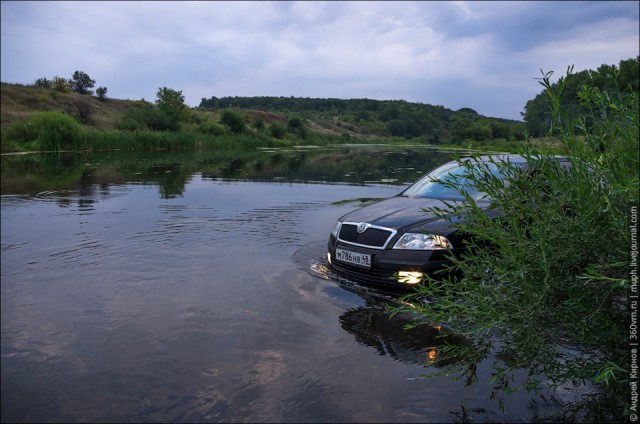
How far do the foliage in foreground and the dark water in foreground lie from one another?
0.61m

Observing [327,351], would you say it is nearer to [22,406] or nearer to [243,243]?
[22,406]

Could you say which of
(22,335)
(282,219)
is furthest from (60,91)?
(22,335)

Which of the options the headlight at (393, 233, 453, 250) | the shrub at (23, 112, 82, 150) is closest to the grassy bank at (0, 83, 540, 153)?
the shrub at (23, 112, 82, 150)

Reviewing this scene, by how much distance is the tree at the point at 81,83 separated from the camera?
66.4 meters

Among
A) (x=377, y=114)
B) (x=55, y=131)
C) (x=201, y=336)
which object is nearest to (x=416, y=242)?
(x=201, y=336)

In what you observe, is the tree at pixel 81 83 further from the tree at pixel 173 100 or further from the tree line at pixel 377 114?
the tree line at pixel 377 114

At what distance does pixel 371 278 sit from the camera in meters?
5.47

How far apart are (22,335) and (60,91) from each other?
65.2 meters

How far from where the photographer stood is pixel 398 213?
5.82 metres

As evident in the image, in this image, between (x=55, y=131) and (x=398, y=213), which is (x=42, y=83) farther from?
(x=398, y=213)

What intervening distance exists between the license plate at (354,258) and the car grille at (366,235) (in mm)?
126

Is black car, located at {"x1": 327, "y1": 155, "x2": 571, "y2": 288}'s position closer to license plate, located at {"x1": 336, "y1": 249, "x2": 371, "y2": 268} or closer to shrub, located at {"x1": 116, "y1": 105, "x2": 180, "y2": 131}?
license plate, located at {"x1": 336, "y1": 249, "x2": 371, "y2": 268}

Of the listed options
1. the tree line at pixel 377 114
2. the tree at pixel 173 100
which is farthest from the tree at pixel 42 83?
the tree line at pixel 377 114

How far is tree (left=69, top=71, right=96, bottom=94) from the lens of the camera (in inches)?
2616
